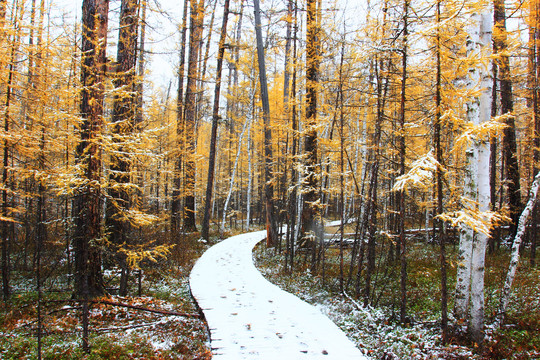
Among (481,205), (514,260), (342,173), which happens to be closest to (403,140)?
(481,205)

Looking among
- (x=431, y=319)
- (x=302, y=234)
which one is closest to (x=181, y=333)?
(x=431, y=319)

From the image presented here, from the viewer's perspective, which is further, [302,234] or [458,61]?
[302,234]

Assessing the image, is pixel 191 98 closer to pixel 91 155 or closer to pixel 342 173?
pixel 342 173

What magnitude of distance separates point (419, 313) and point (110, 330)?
21.6 feet

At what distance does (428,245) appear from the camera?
543 inches

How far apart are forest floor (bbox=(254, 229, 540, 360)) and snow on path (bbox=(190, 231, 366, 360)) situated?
2.21 ft

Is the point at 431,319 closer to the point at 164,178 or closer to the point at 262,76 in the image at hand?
the point at 262,76

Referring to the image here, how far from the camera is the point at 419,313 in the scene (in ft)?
20.1

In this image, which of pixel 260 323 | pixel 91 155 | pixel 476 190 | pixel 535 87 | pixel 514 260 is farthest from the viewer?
pixel 535 87

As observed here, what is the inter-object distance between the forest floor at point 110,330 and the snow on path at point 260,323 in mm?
351

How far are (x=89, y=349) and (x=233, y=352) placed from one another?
2.34 meters

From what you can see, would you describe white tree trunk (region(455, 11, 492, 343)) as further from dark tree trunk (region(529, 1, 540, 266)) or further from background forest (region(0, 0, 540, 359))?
dark tree trunk (region(529, 1, 540, 266))

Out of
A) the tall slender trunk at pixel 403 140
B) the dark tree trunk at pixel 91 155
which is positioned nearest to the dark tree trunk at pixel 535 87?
the tall slender trunk at pixel 403 140

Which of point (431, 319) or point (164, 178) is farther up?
point (164, 178)
